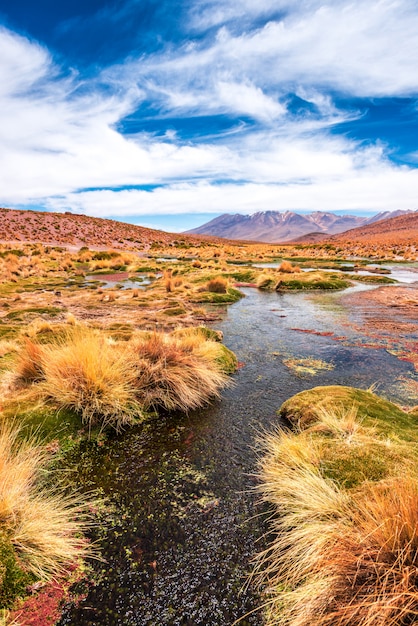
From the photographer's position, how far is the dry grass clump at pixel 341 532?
2.25 meters

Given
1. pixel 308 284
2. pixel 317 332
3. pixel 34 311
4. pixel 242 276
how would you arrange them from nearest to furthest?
1. pixel 317 332
2. pixel 34 311
3. pixel 308 284
4. pixel 242 276

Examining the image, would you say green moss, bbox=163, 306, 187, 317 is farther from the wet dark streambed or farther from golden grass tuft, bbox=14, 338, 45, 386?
golden grass tuft, bbox=14, 338, 45, 386

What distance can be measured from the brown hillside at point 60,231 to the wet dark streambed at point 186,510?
5766 cm

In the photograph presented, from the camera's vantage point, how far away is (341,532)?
2.84 m

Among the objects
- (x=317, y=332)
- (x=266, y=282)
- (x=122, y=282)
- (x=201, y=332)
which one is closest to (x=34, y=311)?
A: (x=201, y=332)

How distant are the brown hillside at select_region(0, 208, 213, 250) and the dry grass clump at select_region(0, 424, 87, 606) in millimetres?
58948

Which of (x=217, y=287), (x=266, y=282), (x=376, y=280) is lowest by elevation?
(x=376, y=280)

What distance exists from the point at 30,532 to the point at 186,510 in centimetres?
158

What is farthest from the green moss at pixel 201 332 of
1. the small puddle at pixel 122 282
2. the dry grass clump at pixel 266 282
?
the dry grass clump at pixel 266 282

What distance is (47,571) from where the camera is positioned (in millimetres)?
2939

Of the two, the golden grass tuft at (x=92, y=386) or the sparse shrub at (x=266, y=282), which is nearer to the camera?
the golden grass tuft at (x=92, y=386)

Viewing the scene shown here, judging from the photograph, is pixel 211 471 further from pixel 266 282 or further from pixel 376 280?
pixel 376 280

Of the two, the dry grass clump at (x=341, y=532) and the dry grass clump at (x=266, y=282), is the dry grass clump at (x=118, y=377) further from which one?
the dry grass clump at (x=266, y=282)

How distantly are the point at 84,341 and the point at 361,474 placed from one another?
4.85 meters
